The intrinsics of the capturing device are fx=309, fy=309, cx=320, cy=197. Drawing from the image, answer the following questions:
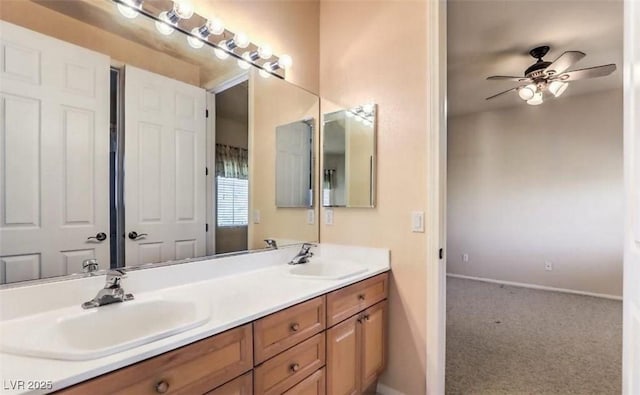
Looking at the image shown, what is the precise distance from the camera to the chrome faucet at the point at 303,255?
1988 mm

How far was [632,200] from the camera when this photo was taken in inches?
42.3

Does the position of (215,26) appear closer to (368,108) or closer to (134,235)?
(368,108)

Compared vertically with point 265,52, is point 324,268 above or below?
below

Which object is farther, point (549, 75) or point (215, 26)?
point (549, 75)

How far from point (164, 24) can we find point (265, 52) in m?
0.59

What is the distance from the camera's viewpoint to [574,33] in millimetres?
2652

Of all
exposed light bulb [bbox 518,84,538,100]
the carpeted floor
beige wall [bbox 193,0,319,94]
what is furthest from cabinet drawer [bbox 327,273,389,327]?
exposed light bulb [bbox 518,84,538,100]

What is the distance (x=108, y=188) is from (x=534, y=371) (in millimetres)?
2854

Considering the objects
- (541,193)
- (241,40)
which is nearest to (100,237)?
(241,40)

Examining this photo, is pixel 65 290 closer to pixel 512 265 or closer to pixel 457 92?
pixel 457 92

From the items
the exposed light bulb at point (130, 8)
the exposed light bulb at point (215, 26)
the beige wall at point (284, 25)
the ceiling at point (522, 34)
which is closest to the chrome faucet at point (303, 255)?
the beige wall at point (284, 25)

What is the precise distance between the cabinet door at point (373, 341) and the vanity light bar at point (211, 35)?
158 centimetres

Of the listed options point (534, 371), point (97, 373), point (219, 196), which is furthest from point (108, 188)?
point (534, 371)

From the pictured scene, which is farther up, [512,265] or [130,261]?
[130,261]
